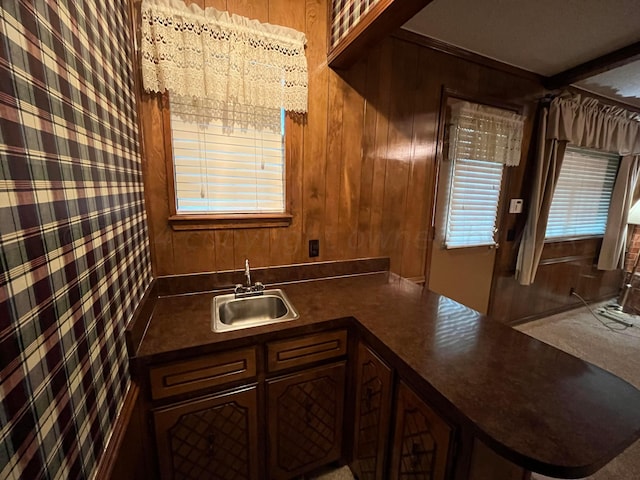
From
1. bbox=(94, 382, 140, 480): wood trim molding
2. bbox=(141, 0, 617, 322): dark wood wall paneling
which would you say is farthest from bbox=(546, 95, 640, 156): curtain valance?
bbox=(94, 382, 140, 480): wood trim molding

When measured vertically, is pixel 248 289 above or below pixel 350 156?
below

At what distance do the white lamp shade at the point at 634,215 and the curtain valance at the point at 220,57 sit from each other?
4.09 m

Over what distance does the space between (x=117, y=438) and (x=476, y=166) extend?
261 centimetres

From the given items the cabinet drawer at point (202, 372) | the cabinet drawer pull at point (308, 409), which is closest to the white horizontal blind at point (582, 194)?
the cabinet drawer pull at point (308, 409)

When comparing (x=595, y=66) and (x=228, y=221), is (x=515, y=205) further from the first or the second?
(x=228, y=221)

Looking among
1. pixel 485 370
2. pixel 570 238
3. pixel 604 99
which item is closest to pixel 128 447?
pixel 485 370

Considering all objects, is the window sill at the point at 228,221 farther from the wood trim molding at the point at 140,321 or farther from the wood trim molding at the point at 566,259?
the wood trim molding at the point at 566,259

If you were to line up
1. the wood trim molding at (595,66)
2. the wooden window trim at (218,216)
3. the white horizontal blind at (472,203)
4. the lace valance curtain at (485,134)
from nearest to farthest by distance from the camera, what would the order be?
the wooden window trim at (218,216) → the wood trim molding at (595,66) → the lace valance curtain at (485,134) → the white horizontal blind at (472,203)

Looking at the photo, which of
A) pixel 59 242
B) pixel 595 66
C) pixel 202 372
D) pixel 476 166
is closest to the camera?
pixel 59 242

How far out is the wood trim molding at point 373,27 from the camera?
1073mm

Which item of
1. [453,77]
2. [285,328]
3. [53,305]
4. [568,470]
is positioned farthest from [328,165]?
[568,470]

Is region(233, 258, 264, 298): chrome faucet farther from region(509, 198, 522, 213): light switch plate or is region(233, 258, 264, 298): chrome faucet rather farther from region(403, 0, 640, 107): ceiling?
region(509, 198, 522, 213): light switch plate

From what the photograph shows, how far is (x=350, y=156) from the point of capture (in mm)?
1745

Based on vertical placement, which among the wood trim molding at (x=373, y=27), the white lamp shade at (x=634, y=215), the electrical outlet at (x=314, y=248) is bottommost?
the electrical outlet at (x=314, y=248)
